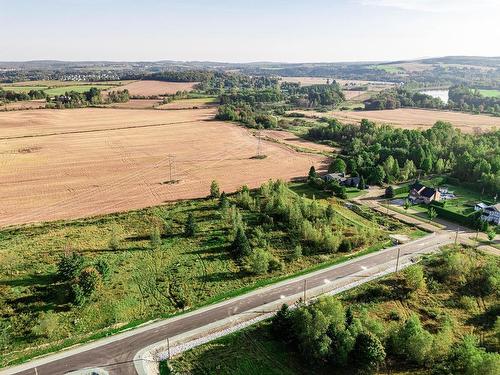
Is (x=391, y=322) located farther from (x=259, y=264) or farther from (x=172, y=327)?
(x=172, y=327)

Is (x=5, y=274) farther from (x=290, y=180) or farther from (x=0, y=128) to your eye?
(x=0, y=128)

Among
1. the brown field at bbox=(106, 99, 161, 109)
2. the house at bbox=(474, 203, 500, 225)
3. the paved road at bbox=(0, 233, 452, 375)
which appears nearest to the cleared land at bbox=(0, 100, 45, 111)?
the brown field at bbox=(106, 99, 161, 109)

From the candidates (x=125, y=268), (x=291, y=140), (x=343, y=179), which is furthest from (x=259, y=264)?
(x=291, y=140)

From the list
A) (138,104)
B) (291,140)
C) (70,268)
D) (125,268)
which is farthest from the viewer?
(138,104)

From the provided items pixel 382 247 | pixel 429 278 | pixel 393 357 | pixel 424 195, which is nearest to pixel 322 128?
pixel 424 195

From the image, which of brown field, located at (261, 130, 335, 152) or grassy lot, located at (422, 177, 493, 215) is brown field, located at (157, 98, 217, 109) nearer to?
brown field, located at (261, 130, 335, 152)

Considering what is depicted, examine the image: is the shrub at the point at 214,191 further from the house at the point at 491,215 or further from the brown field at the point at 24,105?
the brown field at the point at 24,105
